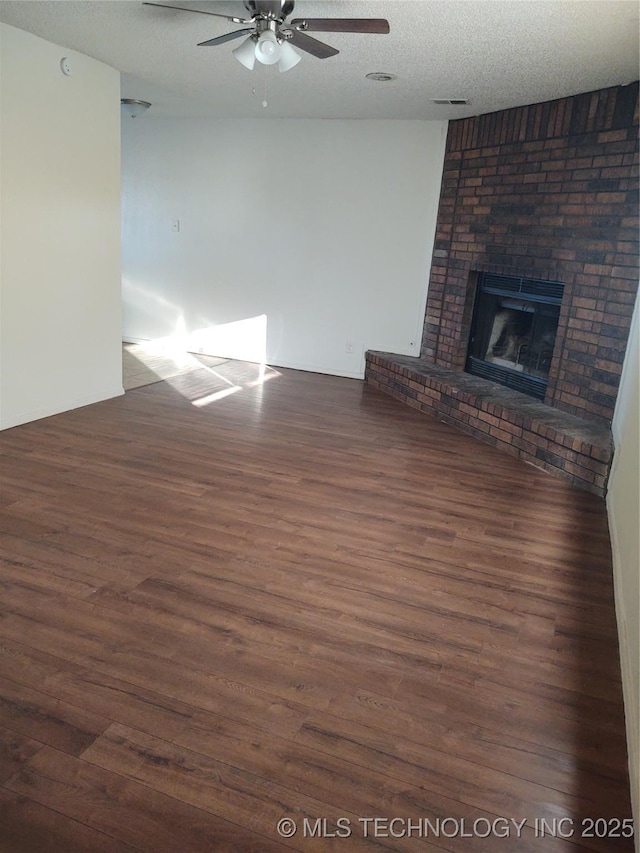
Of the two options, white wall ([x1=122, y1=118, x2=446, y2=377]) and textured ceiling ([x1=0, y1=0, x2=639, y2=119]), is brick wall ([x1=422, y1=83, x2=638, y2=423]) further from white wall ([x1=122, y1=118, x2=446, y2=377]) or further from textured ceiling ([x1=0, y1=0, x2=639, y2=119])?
white wall ([x1=122, y1=118, x2=446, y2=377])

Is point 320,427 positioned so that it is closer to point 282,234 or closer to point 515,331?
point 515,331

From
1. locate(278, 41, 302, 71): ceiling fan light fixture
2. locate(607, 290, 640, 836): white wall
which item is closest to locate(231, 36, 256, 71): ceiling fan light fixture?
locate(278, 41, 302, 71): ceiling fan light fixture

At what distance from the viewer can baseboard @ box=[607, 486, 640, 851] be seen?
158cm

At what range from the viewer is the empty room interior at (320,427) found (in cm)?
169

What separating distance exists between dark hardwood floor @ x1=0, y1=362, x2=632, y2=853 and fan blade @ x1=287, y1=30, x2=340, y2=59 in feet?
7.05

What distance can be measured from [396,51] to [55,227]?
242 centimetres

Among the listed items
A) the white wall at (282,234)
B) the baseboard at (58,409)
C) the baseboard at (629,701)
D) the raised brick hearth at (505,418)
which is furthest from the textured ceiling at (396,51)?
the baseboard at (629,701)

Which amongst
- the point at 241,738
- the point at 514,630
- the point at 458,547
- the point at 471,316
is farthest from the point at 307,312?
the point at 241,738

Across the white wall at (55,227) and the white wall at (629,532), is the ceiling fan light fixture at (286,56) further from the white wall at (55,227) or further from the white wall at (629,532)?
the white wall at (629,532)

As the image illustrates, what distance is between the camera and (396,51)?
3.61m

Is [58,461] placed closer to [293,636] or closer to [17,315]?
[17,315]

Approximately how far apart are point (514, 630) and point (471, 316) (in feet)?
12.1

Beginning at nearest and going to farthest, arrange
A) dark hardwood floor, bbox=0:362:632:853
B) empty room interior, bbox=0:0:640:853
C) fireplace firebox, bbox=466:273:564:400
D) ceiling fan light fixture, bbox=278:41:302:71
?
dark hardwood floor, bbox=0:362:632:853 → empty room interior, bbox=0:0:640:853 → ceiling fan light fixture, bbox=278:41:302:71 → fireplace firebox, bbox=466:273:564:400

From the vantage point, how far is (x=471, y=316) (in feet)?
18.4
